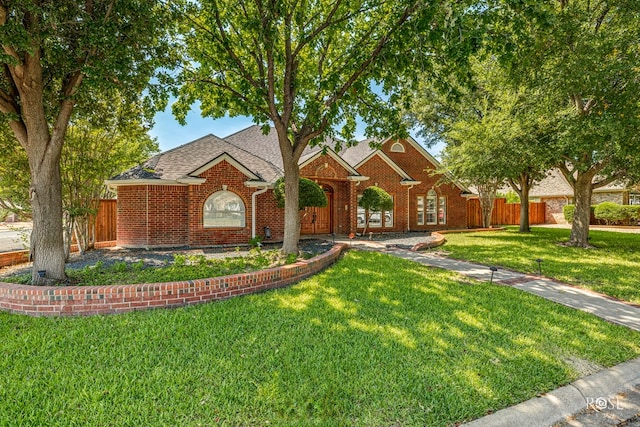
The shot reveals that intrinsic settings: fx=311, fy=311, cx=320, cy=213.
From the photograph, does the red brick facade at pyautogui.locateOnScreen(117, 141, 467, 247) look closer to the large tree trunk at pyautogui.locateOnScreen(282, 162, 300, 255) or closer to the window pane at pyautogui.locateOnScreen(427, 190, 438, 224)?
the window pane at pyautogui.locateOnScreen(427, 190, 438, 224)

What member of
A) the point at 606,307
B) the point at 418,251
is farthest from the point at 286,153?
the point at 606,307

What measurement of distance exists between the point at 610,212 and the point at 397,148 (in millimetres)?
18537

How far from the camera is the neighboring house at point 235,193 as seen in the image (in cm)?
1170

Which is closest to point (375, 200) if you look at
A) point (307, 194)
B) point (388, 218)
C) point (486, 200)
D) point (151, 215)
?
point (388, 218)

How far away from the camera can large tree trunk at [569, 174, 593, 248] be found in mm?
12094

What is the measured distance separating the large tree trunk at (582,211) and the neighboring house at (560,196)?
15522 millimetres

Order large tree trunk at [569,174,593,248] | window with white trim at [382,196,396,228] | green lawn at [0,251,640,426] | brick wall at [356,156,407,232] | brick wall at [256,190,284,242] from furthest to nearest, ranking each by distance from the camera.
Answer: window with white trim at [382,196,396,228], brick wall at [356,156,407,232], brick wall at [256,190,284,242], large tree trunk at [569,174,593,248], green lawn at [0,251,640,426]

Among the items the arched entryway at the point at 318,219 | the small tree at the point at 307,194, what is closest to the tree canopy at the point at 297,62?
the small tree at the point at 307,194

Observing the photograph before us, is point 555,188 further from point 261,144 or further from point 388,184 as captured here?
point 261,144

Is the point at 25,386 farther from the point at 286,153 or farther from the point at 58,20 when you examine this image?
the point at 286,153

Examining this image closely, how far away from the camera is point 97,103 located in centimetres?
789

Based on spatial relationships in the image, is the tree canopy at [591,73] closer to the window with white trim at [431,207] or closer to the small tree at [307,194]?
the small tree at [307,194]

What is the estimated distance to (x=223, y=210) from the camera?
12602 mm

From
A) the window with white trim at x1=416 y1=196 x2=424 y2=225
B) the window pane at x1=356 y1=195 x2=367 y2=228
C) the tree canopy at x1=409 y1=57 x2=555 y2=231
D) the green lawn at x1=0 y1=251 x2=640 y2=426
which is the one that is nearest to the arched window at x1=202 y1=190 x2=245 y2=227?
the window pane at x1=356 y1=195 x2=367 y2=228
